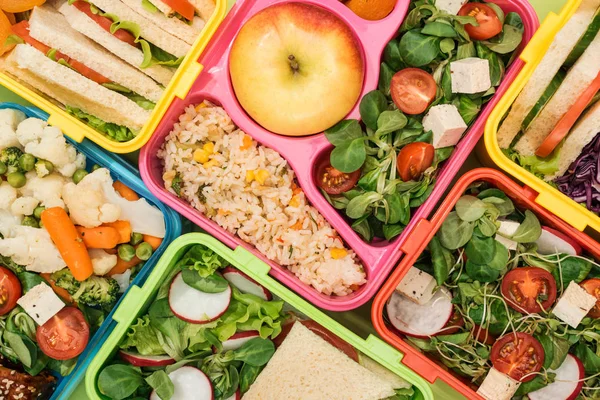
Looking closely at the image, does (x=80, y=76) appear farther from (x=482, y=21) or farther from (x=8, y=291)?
(x=482, y=21)

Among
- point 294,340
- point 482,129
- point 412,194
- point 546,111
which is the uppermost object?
point 546,111

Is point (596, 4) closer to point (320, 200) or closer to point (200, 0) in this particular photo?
point (320, 200)

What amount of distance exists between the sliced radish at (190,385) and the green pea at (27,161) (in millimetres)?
866

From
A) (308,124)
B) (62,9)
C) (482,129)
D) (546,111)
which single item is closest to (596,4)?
(546,111)

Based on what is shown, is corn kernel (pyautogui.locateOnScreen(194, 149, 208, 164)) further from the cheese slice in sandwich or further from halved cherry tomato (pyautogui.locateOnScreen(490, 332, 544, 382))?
halved cherry tomato (pyautogui.locateOnScreen(490, 332, 544, 382))

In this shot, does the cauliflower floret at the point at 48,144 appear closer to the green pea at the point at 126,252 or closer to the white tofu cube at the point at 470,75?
the green pea at the point at 126,252

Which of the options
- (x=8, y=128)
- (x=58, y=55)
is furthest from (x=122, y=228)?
(x=58, y=55)

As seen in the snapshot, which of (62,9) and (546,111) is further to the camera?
(62,9)

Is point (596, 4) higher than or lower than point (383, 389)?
higher

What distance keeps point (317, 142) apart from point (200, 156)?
15.8 inches

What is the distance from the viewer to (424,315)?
196cm

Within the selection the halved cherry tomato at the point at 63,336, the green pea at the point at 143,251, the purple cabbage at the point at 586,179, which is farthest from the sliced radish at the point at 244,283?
the purple cabbage at the point at 586,179

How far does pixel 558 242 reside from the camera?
1894mm

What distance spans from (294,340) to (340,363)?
173 mm
